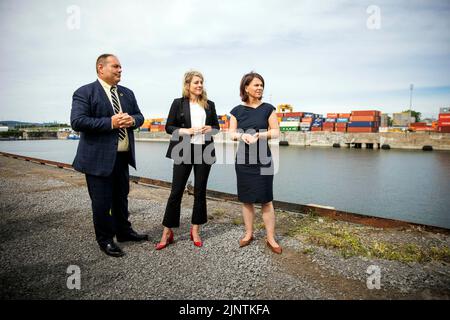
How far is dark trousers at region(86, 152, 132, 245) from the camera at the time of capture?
307 cm

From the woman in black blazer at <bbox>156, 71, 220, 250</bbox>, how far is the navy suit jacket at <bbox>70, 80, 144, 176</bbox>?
2.32 feet

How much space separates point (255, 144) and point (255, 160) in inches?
7.8

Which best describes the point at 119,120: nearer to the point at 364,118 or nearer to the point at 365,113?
the point at 364,118

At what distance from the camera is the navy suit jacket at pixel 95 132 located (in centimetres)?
288

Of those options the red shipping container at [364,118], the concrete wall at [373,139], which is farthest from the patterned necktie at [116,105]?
the red shipping container at [364,118]

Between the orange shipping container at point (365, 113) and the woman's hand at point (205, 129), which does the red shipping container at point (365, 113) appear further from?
the woman's hand at point (205, 129)

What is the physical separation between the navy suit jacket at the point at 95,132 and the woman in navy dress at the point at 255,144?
146 centimetres

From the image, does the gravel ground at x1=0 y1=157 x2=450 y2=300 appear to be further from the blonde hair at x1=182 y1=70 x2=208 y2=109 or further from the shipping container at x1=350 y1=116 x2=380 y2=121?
the shipping container at x1=350 y1=116 x2=380 y2=121

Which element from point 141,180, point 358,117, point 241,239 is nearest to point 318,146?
point 358,117

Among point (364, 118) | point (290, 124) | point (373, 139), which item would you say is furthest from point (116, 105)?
point (290, 124)

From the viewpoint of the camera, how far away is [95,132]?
9.91 ft

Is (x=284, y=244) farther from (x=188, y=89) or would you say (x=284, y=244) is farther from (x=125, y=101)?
(x=125, y=101)

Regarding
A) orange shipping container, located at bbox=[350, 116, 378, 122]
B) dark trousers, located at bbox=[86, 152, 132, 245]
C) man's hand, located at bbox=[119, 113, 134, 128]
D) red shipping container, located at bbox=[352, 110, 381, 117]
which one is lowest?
dark trousers, located at bbox=[86, 152, 132, 245]

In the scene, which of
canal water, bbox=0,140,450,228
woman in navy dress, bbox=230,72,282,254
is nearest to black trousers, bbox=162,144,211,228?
woman in navy dress, bbox=230,72,282,254
